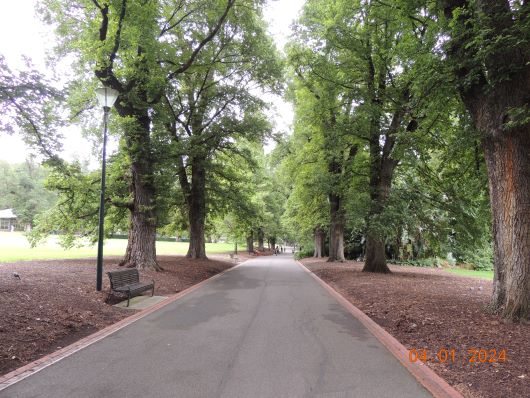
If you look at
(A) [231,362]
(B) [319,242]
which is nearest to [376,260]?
(A) [231,362]

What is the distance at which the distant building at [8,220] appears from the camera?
275 feet

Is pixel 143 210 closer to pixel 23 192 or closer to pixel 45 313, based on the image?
pixel 45 313

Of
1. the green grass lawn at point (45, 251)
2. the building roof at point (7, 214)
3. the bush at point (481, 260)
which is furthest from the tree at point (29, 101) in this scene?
the building roof at point (7, 214)

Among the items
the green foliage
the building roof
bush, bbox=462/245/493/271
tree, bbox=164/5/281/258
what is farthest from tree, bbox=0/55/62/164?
the building roof

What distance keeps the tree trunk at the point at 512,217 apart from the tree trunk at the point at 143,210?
11668mm

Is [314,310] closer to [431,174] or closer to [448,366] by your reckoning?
[448,366]

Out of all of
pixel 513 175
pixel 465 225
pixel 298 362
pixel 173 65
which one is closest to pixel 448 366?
pixel 298 362

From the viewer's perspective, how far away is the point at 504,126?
6684 millimetres

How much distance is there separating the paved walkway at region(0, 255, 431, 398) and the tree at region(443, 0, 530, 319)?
2.96 meters

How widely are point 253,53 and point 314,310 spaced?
1428 cm

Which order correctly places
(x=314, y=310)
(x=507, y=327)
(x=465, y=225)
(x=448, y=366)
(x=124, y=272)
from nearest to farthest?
(x=448, y=366) < (x=507, y=327) < (x=314, y=310) < (x=124, y=272) < (x=465, y=225)

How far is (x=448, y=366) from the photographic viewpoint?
518 centimetres

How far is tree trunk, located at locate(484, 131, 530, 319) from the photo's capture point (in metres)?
6.88

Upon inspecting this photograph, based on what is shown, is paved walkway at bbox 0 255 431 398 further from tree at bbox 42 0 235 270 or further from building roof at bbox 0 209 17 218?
building roof at bbox 0 209 17 218
